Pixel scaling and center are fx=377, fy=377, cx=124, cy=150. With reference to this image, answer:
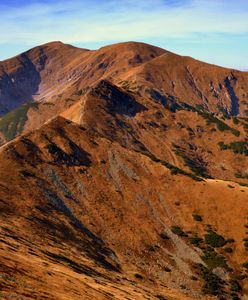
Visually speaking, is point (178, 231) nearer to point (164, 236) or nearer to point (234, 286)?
point (164, 236)

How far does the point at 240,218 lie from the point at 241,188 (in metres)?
13.8

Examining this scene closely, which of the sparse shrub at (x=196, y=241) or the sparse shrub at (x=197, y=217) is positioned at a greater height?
the sparse shrub at (x=197, y=217)

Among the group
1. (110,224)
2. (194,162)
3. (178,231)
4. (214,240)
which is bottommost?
(214,240)

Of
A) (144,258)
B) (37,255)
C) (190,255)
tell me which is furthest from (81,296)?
(190,255)

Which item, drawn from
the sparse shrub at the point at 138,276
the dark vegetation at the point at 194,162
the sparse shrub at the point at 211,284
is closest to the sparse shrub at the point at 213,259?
the sparse shrub at the point at 211,284

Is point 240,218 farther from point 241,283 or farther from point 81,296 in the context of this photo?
point 81,296

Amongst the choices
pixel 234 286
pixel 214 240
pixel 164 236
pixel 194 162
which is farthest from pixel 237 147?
pixel 234 286

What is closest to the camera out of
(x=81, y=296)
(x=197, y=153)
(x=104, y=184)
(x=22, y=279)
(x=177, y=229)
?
(x=22, y=279)

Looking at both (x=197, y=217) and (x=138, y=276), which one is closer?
(x=138, y=276)

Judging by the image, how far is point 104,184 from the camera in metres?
106

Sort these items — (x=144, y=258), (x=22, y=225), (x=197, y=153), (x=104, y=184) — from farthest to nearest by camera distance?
(x=197, y=153), (x=104, y=184), (x=144, y=258), (x=22, y=225)

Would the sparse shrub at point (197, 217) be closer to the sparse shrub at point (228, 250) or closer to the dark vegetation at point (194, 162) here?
the sparse shrub at point (228, 250)

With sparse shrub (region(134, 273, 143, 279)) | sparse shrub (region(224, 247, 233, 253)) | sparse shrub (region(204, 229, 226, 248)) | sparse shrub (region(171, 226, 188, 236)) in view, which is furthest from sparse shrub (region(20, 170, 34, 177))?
sparse shrub (region(224, 247, 233, 253))

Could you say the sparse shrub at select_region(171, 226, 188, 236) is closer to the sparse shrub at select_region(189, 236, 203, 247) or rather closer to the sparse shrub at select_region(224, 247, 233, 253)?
the sparse shrub at select_region(189, 236, 203, 247)
